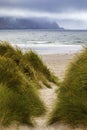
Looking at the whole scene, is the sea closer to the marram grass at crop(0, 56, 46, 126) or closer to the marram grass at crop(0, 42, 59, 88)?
the marram grass at crop(0, 42, 59, 88)

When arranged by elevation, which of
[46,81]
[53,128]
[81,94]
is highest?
[46,81]

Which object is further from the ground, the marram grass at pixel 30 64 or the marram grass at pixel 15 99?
the marram grass at pixel 30 64

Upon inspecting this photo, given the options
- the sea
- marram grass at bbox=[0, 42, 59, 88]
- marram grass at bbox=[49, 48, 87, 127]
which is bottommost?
marram grass at bbox=[49, 48, 87, 127]

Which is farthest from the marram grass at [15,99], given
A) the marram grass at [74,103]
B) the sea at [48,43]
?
the sea at [48,43]

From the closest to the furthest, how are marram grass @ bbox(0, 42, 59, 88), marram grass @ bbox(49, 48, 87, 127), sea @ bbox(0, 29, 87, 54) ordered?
marram grass @ bbox(49, 48, 87, 127)
marram grass @ bbox(0, 42, 59, 88)
sea @ bbox(0, 29, 87, 54)

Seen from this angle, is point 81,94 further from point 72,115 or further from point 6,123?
point 6,123

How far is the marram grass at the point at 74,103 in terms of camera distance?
5.54m

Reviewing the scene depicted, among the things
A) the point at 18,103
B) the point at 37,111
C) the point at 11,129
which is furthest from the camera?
the point at 37,111

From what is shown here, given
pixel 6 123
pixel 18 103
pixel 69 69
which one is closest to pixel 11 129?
pixel 6 123

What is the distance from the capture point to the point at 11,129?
5.48 meters

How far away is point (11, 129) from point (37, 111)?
999mm

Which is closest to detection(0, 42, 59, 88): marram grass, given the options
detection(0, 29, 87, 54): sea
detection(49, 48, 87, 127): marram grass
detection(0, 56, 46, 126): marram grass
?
detection(0, 29, 87, 54): sea

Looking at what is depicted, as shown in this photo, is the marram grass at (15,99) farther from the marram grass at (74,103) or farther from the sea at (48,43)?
the sea at (48,43)

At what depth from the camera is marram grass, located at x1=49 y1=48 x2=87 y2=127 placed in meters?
5.54
